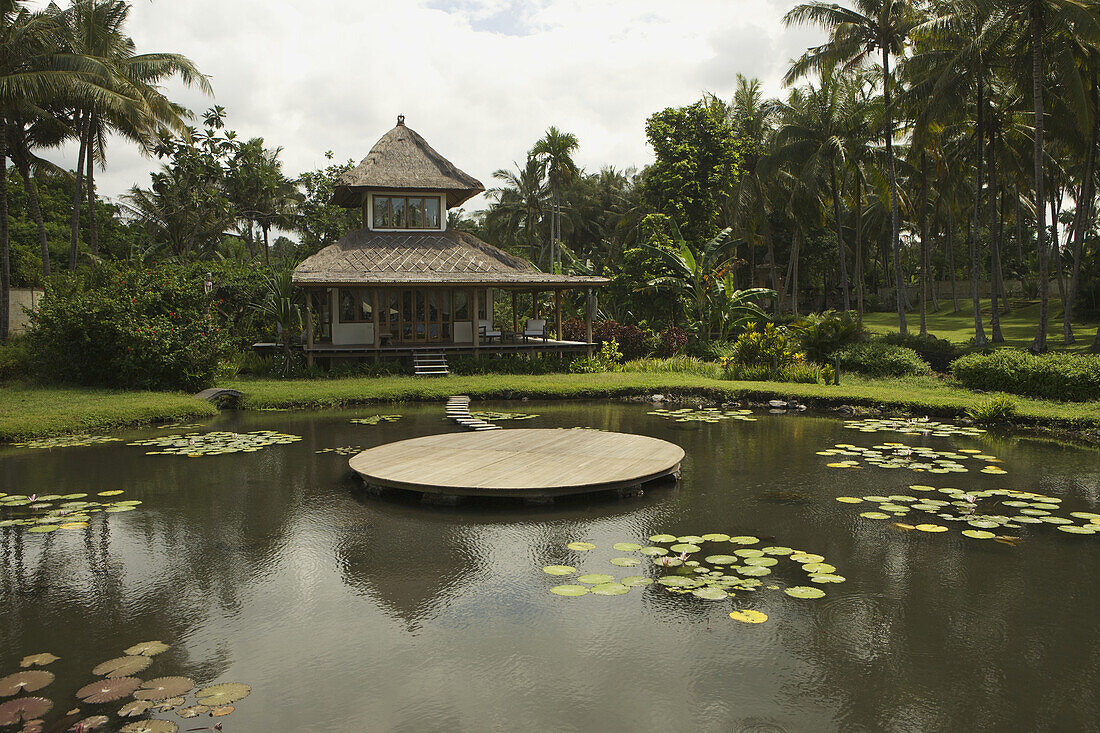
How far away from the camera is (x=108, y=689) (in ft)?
14.2

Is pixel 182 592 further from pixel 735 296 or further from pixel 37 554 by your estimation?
pixel 735 296

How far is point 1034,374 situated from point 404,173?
19.2 meters

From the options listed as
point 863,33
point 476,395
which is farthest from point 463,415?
point 863,33

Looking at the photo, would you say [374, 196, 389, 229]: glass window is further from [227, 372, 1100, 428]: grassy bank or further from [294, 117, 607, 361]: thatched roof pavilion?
[227, 372, 1100, 428]: grassy bank

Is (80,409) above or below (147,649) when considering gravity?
above

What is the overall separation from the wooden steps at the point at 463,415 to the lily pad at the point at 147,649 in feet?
27.0

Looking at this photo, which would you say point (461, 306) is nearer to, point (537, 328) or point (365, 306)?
point (537, 328)

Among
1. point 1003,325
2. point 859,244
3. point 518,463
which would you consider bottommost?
point 518,463

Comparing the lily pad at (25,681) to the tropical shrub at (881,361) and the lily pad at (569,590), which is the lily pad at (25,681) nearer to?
the lily pad at (569,590)

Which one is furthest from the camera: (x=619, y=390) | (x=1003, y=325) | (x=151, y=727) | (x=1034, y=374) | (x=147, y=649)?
(x=1003, y=325)

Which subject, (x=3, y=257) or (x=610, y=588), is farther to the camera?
(x=3, y=257)

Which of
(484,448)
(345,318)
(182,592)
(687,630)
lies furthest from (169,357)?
(687,630)

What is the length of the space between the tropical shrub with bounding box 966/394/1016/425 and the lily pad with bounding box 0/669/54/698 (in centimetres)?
1392

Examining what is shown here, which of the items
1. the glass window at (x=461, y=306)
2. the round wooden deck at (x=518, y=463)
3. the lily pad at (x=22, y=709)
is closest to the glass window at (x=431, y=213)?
the glass window at (x=461, y=306)
